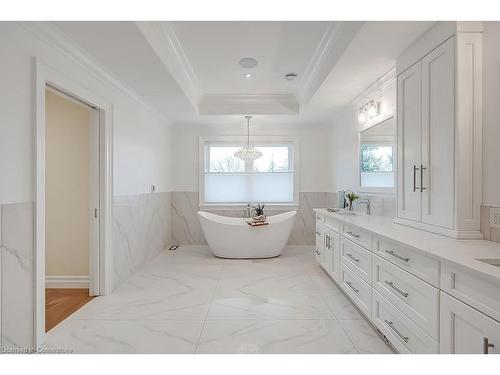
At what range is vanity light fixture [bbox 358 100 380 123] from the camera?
3355 mm

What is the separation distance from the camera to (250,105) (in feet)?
15.4

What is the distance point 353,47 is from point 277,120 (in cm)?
275

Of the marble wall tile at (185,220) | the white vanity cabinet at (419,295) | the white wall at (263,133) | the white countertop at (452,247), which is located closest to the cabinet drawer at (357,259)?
the white vanity cabinet at (419,295)

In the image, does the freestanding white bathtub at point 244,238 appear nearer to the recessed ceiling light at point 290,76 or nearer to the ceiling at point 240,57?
the ceiling at point 240,57

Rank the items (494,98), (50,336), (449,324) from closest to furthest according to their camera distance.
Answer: (449,324) → (494,98) → (50,336)

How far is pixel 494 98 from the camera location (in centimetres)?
182

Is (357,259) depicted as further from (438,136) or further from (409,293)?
Result: (438,136)

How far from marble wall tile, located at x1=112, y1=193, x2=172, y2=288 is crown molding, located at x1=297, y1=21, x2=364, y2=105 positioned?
2790 mm

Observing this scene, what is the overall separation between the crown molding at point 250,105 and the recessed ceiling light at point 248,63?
3.87ft

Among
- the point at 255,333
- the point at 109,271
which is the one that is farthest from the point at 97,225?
the point at 255,333

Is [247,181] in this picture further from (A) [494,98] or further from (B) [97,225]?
(A) [494,98]

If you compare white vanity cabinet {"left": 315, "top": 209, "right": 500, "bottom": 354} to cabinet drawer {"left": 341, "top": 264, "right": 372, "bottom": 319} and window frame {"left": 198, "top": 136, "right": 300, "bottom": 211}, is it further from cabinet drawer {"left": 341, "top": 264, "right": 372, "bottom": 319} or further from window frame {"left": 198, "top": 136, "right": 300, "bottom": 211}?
window frame {"left": 198, "top": 136, "right": 300, "bottom": 211}

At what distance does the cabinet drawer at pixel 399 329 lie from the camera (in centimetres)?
161

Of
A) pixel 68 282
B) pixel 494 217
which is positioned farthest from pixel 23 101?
pixel 494 217
